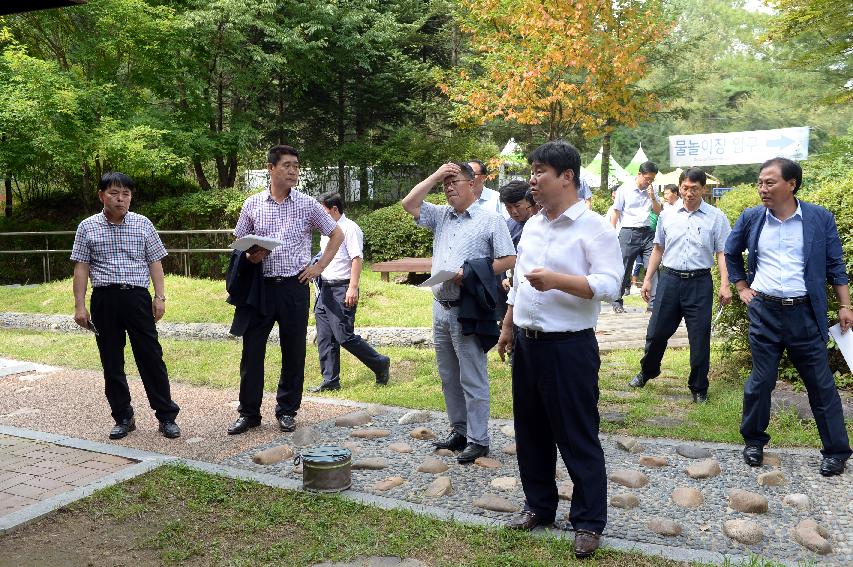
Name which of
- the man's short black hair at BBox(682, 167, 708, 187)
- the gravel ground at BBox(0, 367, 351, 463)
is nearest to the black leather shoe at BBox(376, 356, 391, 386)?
the gravel ground at BBox(0, 367, 351, 463)

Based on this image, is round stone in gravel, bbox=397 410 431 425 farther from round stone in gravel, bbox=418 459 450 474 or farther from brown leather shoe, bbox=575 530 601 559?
brown leather shoe, bbox=575 530 601 559

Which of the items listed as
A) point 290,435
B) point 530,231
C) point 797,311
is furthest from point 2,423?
point 797,311

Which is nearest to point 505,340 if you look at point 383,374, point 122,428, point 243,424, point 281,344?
point 281,344

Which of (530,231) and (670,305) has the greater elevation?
(530,231)

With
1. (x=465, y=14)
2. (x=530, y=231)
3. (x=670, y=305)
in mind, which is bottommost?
(x=670, y=305)

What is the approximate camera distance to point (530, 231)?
3.96m

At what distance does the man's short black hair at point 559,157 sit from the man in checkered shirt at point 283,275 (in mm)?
2572

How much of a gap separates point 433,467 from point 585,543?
5.03 feet

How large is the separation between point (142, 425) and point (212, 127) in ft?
45.2

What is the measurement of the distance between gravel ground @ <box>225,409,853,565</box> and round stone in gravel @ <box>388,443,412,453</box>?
40 millimetres

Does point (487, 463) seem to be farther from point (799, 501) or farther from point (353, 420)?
point (799, 501)

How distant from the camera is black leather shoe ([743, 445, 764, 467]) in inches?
195

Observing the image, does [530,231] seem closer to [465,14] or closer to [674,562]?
[674,562]

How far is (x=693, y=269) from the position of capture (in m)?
6.55
